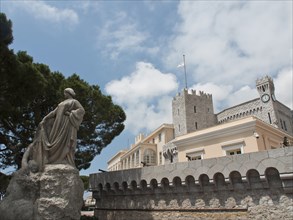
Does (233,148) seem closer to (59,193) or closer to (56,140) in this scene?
(56,140)

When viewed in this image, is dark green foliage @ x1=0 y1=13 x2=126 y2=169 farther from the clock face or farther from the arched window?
the clock face

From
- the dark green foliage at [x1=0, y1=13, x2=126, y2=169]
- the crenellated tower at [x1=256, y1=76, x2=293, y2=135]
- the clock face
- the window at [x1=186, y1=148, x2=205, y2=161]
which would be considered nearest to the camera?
the dark green foliage at [x1=0, y1=13, x2=126, y2=169]

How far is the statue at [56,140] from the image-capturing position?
21.5ft

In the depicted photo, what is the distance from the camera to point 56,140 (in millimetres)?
6605

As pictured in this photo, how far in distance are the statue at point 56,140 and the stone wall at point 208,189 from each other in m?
7.17

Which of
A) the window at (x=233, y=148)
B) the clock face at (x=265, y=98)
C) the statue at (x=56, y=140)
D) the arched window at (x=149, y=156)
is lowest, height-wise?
the statue at (x=56, y=140)

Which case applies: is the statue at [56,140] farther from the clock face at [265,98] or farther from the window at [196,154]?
the clock face at [265,98]

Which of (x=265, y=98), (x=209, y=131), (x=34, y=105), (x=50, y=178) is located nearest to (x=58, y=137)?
(x=50, y=178)

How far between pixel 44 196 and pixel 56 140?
133cm

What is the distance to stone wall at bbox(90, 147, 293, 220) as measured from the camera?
10.3 meters

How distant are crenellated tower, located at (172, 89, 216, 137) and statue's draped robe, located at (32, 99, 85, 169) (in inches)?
1366

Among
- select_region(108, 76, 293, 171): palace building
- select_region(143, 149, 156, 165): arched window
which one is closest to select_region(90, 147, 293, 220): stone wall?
select_region(108, 76, 293, 171): palace building

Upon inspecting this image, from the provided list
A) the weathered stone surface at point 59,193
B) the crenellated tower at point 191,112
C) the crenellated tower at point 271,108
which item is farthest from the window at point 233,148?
the crenellated tower at point 271,108

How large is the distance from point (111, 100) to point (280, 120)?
134 ft
